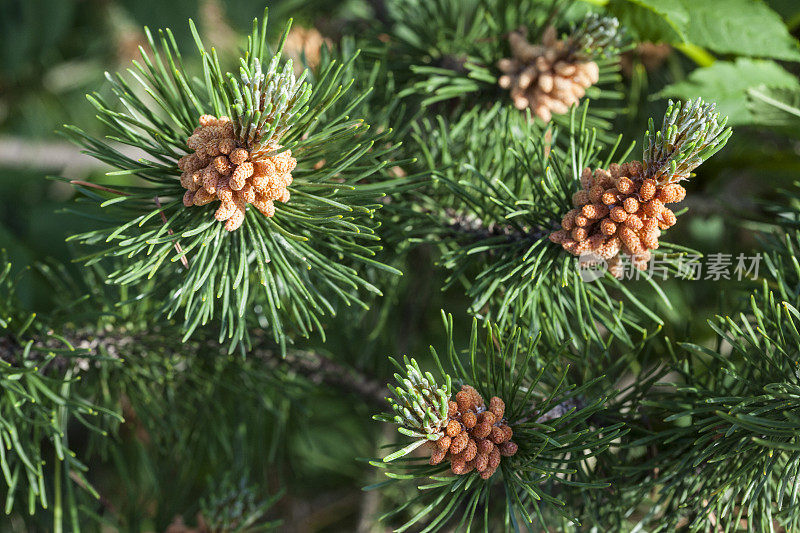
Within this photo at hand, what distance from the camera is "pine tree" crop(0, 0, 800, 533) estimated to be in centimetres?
27

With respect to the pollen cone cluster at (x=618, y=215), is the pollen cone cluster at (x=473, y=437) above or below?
below

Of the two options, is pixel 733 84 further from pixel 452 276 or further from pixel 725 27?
pixel 452 276

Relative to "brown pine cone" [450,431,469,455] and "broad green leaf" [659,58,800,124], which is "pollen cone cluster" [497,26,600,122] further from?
"brown pine cone" [450,431,469,455]

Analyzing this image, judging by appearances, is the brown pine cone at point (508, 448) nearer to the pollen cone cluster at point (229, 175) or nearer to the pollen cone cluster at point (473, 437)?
the pollen cone cluster at point (473, 437)

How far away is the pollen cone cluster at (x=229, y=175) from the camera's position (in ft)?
0.85

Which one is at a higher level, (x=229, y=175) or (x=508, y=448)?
(x=229, y=175)

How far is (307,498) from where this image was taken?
1.94 ft

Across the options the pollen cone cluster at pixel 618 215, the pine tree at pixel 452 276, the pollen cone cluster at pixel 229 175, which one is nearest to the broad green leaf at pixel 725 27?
the pine tree at pixel 452 276

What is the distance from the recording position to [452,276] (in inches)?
12.4

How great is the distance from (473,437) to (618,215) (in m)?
0.12

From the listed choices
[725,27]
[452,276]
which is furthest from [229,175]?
[725,27]

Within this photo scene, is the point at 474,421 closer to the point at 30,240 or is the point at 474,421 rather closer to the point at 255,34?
the point at 255,34

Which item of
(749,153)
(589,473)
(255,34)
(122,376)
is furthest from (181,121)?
(749,153)

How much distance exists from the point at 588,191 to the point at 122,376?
0.29 meters
